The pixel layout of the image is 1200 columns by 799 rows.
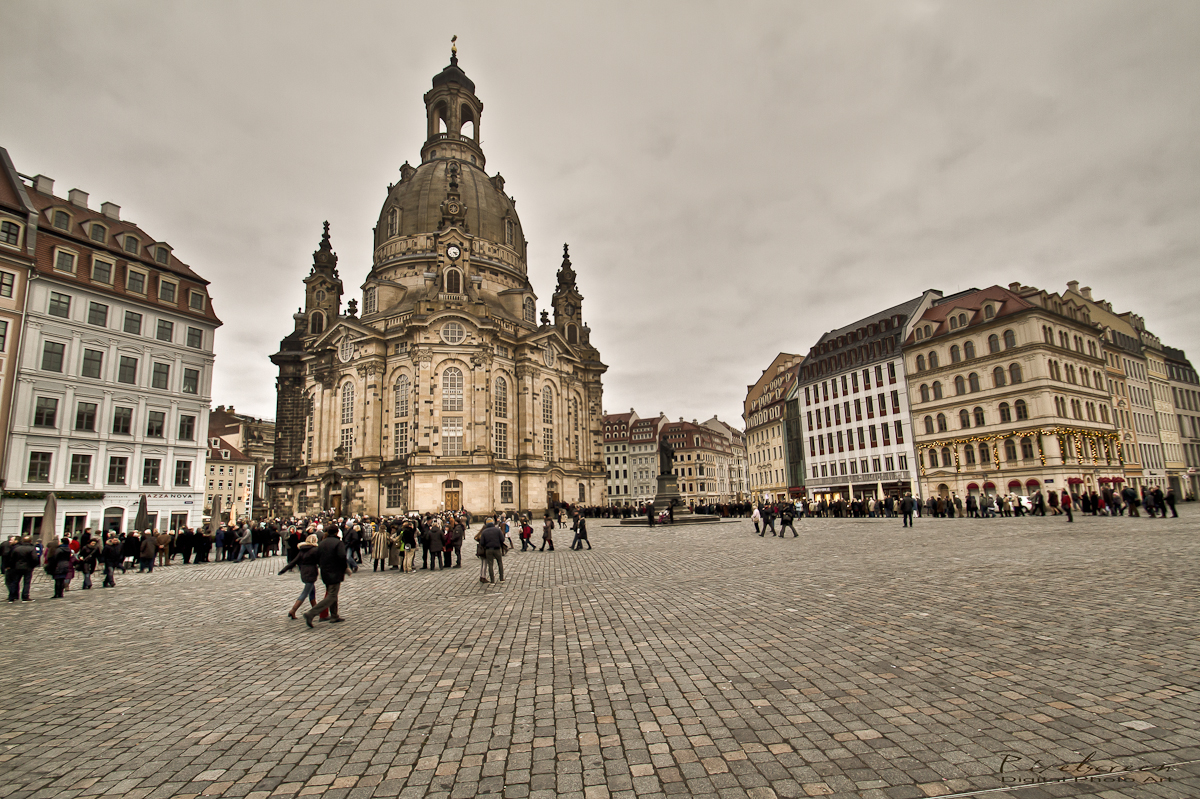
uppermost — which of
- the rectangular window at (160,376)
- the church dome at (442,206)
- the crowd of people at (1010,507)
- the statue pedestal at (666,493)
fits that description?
the church dome at (442,206)

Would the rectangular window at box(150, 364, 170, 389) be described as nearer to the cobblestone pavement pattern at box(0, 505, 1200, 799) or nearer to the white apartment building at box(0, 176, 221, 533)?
the white apartment building at box(0, 176, 221, 533)

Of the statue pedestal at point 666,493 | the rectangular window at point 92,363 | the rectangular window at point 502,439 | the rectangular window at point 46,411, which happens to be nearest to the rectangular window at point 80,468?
the rectangular window at point 46,411

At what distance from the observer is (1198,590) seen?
31.7ft

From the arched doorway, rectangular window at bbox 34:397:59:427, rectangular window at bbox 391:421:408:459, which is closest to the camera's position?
rectangular window at bbox 34:397:59:427

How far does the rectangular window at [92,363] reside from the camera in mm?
32938

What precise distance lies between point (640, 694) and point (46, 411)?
39583mm

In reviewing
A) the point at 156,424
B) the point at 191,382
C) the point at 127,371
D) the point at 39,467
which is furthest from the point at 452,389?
the point at 39,467

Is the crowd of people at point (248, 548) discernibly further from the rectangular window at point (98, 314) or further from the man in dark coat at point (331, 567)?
the rectangular window at point (98, 314)

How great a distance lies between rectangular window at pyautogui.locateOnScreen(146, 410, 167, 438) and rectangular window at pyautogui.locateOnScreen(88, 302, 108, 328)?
568cm

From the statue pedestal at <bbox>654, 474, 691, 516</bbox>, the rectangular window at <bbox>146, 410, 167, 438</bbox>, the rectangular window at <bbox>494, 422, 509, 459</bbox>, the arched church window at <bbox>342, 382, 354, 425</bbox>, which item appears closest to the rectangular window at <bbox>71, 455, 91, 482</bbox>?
the rectangular window at <bbox>146, 410, 167, 438</bbox>

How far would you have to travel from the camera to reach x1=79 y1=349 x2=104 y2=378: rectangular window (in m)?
32.9

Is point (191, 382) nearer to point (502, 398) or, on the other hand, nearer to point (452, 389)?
point (452, 389)

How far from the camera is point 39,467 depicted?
3092 cm

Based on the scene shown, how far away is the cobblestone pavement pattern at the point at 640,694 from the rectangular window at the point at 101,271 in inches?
1219
